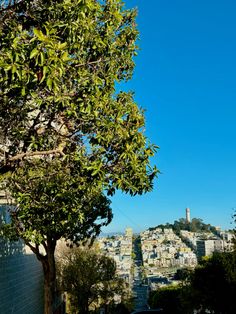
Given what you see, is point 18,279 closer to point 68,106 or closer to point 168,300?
point 68,106

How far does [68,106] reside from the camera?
6.65 meters

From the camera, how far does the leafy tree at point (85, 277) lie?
31812 millimetres

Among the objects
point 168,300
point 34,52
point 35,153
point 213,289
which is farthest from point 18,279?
point 168,300

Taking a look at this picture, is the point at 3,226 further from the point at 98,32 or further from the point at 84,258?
the point at 84,258

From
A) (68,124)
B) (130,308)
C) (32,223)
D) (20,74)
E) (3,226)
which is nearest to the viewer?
(20,74)

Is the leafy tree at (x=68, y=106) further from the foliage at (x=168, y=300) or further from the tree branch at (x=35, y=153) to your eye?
the foliage at (x=168, y=300)

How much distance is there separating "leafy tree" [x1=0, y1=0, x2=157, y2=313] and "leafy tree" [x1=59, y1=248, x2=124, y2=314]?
76.9 ft

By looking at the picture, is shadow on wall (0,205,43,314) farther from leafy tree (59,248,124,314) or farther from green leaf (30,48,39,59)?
green leaf (30,48,39,59)

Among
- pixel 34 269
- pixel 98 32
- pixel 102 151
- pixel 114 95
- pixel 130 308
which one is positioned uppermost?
pixel 98 32

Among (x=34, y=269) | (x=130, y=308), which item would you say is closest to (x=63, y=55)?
(x=34, y=269)

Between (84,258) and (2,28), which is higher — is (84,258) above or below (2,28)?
below

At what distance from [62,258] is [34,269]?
9817mm

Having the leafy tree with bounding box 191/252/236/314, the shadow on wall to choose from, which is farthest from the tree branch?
the leafy tree with bounding box 191/252/236/314

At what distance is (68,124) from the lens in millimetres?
7996
